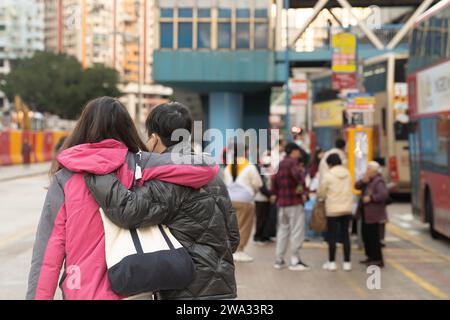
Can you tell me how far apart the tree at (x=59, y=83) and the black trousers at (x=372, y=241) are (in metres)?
70.7

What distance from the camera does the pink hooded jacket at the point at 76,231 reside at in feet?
9.84

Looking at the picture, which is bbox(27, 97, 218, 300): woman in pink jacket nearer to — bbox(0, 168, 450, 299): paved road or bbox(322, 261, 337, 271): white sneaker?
bbox(0, 168, 450, 299): paved road

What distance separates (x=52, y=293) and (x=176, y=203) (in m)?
0.56

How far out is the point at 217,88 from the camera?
1369 inches

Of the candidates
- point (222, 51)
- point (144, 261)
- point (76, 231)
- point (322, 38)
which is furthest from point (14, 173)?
point (144, 261)

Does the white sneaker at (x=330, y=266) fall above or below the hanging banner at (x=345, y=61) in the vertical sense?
below

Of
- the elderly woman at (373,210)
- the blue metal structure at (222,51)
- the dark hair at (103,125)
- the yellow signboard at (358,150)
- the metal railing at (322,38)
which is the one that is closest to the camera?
the dark hair at (103,125)

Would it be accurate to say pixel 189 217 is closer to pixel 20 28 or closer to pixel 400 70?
pixel 400 70

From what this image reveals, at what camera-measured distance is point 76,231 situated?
302 cm

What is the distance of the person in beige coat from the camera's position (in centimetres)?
994

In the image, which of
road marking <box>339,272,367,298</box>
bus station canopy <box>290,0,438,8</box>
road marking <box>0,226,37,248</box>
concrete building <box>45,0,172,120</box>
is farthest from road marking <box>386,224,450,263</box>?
concrete building <box>45,0,172,120</box>

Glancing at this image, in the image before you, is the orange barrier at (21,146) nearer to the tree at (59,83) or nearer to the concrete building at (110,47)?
the tree at (59,83)

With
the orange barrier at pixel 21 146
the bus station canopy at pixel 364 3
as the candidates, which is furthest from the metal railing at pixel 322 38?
the orange barrier at pixel 21 146
